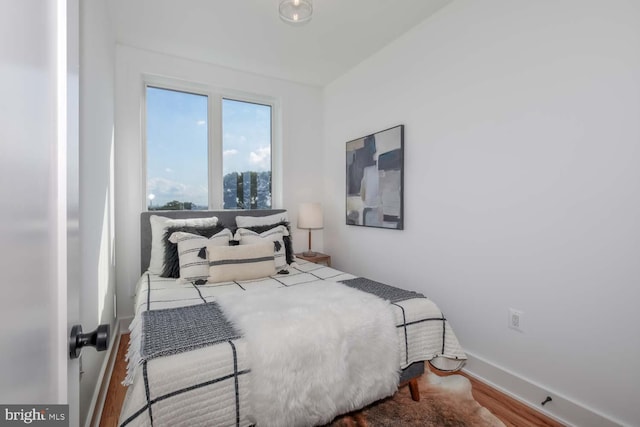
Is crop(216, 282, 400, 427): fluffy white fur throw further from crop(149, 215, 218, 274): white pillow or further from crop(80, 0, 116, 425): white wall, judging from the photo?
crop(149, 215, 218, 274): white pillow

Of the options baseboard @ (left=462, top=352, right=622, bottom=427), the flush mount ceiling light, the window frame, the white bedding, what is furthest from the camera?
the window frame

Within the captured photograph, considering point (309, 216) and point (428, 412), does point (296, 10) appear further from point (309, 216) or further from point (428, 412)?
point (428, 412)

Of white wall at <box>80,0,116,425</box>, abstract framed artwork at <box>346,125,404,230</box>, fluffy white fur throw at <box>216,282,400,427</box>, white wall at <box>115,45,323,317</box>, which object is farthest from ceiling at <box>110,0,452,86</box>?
fluffy white fur throw at <box>216,282,400,427</box>

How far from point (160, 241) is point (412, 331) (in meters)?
2.12

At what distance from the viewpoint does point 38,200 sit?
0.50 metres

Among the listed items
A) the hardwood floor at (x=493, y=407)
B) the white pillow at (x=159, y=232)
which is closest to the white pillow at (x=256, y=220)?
the white pillow at (x=159, y=232)

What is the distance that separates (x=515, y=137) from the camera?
6.44 ft

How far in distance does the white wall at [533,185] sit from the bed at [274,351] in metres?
0.59

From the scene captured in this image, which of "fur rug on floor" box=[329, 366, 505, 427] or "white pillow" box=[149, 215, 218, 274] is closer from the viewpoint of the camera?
"fur rug on floor" box=[329, 366, 505, 427]

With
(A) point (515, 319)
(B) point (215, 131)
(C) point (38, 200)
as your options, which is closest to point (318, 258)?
(B) point (215, 131)

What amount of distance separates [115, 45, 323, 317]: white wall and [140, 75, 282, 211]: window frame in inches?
2.5

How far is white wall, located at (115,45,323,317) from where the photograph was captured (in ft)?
9.61

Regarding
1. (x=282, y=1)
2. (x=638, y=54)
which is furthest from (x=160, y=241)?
(x=638, y=54)

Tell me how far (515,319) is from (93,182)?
2711mm
